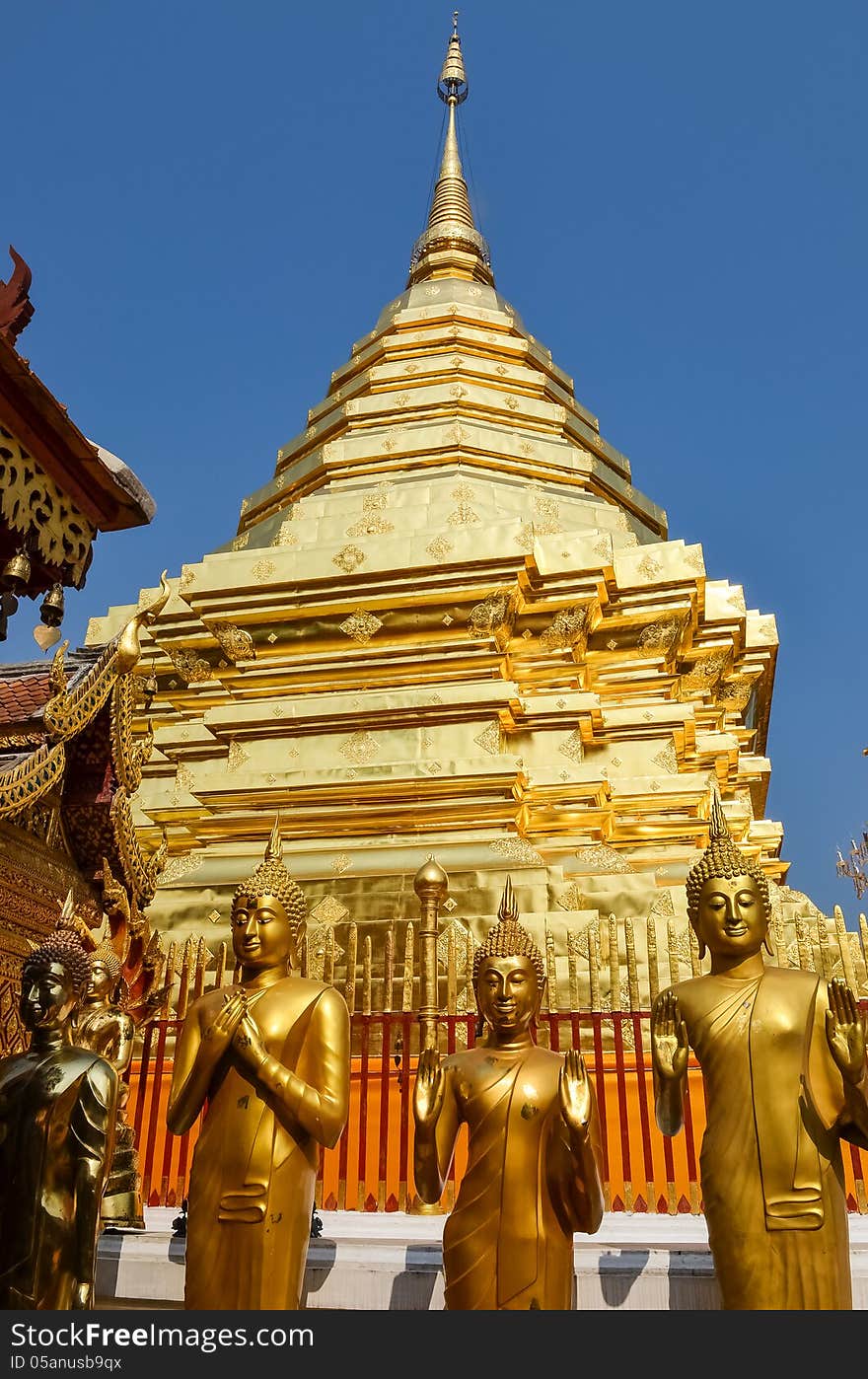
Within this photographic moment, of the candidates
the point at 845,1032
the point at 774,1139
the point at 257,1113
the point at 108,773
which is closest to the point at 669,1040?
the point at 774,1139

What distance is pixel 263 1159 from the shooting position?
365 cm

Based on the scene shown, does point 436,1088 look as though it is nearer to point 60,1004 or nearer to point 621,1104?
point 60,1004

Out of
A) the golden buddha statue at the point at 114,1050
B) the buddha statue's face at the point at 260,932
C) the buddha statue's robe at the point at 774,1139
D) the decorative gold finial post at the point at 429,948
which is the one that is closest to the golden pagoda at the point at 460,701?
the decorative gold finial post at the point at 429,948

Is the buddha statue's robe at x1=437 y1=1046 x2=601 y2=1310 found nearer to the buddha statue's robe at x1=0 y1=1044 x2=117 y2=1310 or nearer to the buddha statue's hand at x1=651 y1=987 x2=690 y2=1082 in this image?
the buddha statue's hand at x1=651 y1=987 x2=690 y2=1082

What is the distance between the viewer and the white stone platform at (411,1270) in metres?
4.05

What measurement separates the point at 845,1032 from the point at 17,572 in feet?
12.3

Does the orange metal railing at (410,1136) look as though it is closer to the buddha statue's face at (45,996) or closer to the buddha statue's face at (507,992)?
the buddha statue's face at (507,992)

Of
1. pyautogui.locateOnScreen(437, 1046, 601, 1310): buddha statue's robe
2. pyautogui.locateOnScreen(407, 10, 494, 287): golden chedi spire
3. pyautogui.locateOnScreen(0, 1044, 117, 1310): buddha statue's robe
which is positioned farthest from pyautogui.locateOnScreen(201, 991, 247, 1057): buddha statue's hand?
pyautogui.locateOnScreen(407, 10, 494, 287): golden chedi spire

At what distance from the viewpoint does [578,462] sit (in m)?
15.3

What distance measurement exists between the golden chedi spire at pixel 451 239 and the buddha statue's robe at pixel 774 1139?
18901 millimetres

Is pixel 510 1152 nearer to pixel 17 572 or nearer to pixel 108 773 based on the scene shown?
pixel 17 572

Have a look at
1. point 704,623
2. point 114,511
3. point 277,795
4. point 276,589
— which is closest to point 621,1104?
point 114,511

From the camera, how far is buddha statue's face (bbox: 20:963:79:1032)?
3.62 metres

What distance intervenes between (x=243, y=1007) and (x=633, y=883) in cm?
574
